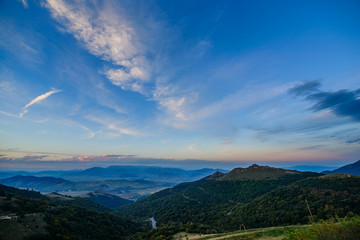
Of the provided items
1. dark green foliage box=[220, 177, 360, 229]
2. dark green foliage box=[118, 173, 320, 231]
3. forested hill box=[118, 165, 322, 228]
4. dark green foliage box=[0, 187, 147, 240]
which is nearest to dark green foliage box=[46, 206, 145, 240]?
dark green foliage box=[0, 187, 147, 240]

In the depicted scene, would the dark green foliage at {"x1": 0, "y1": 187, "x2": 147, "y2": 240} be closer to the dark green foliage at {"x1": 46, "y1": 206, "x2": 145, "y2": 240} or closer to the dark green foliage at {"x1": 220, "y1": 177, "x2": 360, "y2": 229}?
the dark green foliage at {"x1": 46, "y1": 206, "x2": 145, "y2": 240}

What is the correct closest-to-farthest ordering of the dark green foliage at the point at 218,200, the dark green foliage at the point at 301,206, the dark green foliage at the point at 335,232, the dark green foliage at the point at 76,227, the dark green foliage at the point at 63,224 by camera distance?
the dark green foliage at the point at 335,232
the dark green foliage at the point at 63,224
the dark green foliage at the point at 76,227
the dark green foliage at the point at 301,206
the dark green foliage at the point at 218,200

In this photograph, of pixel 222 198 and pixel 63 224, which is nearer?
pixel 63 224

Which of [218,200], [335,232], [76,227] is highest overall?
[335,232]

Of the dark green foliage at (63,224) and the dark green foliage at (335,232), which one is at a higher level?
the dark green foliage at (335,232)

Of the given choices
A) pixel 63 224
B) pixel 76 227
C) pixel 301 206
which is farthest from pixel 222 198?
pixel 63 224

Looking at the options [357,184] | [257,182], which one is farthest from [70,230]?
[257,182]

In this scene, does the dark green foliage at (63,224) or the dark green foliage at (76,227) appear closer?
the dark green foliage at (63,224)

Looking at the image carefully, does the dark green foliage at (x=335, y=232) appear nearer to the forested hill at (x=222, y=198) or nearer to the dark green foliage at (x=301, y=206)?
the dark green foliage at (x=301, y=206)

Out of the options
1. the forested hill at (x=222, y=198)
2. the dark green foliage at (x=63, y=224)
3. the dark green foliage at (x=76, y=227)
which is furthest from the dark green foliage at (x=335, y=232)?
the forested hill at (x=222, y=198)

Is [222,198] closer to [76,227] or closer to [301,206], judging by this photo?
[301,206]

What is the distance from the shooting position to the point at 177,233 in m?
53.5

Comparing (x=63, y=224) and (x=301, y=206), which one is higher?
(x=301, y=206)

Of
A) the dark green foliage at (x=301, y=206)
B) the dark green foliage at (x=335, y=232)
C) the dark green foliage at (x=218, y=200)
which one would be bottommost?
the dark green foliage at (x=218, y=200)
